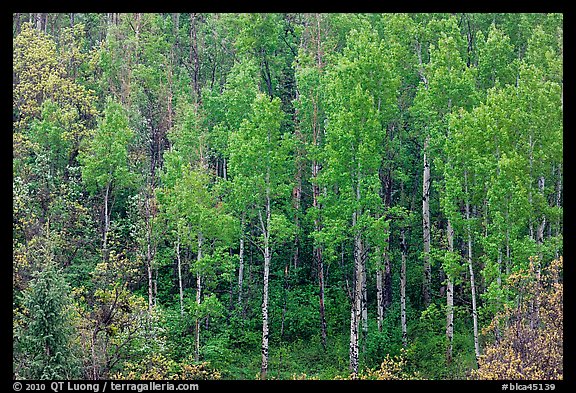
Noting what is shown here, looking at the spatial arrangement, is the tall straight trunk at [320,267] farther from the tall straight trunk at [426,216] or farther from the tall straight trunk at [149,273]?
the tall straight trunk at [149,273]

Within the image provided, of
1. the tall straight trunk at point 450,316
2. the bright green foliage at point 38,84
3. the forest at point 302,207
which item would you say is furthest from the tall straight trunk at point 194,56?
the tall straight trunk at point 450,316

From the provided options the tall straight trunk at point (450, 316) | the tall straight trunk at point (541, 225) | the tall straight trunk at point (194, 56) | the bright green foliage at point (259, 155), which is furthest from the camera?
the tall straight trunk at point (194, 56)

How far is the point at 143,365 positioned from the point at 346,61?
12.2m

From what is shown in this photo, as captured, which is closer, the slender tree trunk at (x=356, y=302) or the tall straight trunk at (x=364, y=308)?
the slender tree trunk at (x=356, y=302)

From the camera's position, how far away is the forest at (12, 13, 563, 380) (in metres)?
23.2

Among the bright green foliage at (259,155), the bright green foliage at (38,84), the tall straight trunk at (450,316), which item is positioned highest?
the bright green foliage at (38,84)

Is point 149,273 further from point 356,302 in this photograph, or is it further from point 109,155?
point 356,302

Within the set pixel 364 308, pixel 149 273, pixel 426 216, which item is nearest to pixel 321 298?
pixel 364 308

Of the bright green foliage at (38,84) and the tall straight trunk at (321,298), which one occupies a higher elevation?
the bright green foliage at (38,84)

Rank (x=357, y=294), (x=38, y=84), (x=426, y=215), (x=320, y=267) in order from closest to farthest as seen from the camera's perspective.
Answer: (x=357, y=294), (x=320, y=267), (x=426, y=215), (x=38, y=84)

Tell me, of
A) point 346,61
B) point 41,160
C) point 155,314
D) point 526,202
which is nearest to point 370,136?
point 346,61

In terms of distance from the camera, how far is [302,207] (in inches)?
1271

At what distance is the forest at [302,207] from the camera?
2317 centimetres
